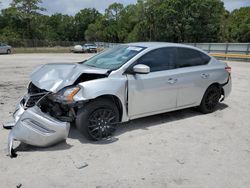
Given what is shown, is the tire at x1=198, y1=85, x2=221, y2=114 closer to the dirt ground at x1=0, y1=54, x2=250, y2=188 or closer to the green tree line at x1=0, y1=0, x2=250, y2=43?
→ the dirt ground at x1=0, y1=54, x2=250, y2=188

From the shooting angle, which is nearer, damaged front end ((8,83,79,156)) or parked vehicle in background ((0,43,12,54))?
damaged front end ((8,83,79,156))

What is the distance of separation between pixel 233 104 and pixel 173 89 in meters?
2.66

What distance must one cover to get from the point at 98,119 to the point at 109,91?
499mm

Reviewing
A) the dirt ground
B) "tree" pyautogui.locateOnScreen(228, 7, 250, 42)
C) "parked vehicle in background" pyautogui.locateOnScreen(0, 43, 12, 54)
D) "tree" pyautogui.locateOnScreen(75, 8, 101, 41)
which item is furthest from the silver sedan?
"tree" pyautogui.locateOnScreen(75, 8, 101, 41)

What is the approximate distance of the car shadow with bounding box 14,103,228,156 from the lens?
393 centimetres

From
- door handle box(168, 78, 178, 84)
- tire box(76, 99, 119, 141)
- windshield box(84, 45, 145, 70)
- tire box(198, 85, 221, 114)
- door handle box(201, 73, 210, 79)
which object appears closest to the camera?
tire box(76, 99, 119, 141)

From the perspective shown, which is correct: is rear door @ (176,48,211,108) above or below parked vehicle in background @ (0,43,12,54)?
above

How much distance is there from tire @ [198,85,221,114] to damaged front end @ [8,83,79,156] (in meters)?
3.10

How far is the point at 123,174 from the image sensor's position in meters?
3.27

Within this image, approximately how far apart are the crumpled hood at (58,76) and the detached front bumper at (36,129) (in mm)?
519

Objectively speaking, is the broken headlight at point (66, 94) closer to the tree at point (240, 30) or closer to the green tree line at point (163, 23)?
the green tree line at point (163, 23)

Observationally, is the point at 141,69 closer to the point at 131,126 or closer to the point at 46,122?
the point at 131,126

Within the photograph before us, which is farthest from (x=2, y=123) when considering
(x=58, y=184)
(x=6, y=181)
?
(x=58, y=184)

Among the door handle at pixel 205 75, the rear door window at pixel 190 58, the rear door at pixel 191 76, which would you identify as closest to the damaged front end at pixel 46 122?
the rear door at pixel 191 76
